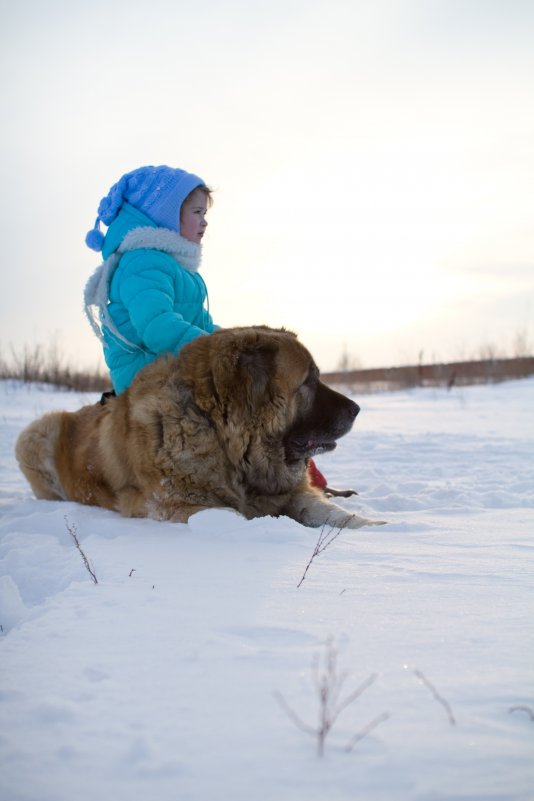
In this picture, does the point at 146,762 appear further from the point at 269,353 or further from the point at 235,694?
the point at 269,353

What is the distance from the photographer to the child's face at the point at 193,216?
4.05m

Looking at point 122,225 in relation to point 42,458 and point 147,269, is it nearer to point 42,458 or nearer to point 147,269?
point 147,269

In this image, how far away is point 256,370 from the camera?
121 inches

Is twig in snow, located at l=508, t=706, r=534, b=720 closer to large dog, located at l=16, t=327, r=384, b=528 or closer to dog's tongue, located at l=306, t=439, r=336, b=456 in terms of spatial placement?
large dog, located at l=16, t=327, r=384, b=528

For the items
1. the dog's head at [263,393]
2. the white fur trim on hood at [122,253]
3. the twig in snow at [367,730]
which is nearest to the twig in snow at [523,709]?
the twig in snow at [367,730]

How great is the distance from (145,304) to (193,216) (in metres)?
0.87

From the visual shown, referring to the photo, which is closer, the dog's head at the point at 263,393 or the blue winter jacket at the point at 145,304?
the dog's head at the point at 263,393

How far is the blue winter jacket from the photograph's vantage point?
11.7 feet

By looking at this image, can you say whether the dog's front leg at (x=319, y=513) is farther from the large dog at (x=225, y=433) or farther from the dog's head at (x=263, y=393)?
the dog's head at (x=263, y=393)

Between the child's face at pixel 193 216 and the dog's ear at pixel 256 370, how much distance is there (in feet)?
4.51

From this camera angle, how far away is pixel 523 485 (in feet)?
13.6

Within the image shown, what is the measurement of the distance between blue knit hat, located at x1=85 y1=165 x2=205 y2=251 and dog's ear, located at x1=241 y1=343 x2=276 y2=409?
1.37 meters

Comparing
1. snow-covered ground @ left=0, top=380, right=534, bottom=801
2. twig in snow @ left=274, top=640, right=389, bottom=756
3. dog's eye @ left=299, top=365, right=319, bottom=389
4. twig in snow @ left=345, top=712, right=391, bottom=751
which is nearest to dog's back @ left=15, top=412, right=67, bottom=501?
snow-covered ground @ left=0, top=380, right=534, bottom=801

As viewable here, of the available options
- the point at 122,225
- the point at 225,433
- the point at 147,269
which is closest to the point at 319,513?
the point at 225,433
